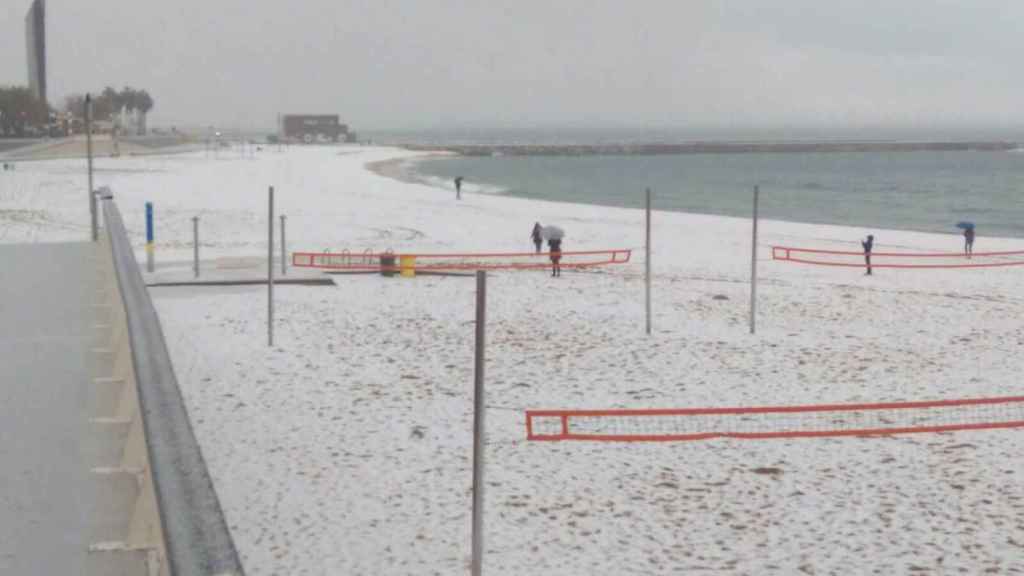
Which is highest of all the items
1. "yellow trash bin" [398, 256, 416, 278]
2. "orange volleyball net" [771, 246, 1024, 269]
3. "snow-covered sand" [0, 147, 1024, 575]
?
"yellow trash bin" [398, 256, 416, 278]

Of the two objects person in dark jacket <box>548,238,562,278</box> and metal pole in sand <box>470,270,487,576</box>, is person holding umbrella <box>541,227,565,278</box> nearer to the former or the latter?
person in dark jacket <box>548,238,562,278</box>

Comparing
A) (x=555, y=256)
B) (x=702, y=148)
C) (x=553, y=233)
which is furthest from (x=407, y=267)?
(x=702, y=148)

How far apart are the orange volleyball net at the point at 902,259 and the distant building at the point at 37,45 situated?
119133 millimetres

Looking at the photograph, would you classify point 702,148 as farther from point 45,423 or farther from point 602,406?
point 45,423

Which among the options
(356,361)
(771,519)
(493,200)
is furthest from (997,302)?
(493,200)

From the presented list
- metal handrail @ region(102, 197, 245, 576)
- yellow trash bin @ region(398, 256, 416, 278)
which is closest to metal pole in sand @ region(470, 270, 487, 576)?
metal handrail @ region(102, 197, 245, 576)

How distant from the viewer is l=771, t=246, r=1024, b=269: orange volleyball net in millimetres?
30031

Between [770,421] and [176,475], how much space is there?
7566 millimetres

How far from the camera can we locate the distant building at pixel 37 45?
13386 centimetres

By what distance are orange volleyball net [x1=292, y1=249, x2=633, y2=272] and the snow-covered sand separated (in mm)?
879

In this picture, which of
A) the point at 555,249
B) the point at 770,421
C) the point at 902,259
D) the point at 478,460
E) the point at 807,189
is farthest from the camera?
the point at 807,189

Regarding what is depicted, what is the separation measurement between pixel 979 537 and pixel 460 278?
1593cm

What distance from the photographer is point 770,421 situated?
12.8 m

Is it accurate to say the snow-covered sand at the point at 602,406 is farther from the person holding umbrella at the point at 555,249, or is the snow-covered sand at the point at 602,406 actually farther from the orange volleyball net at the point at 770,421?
the person holding umbrella at the point at 555,249
